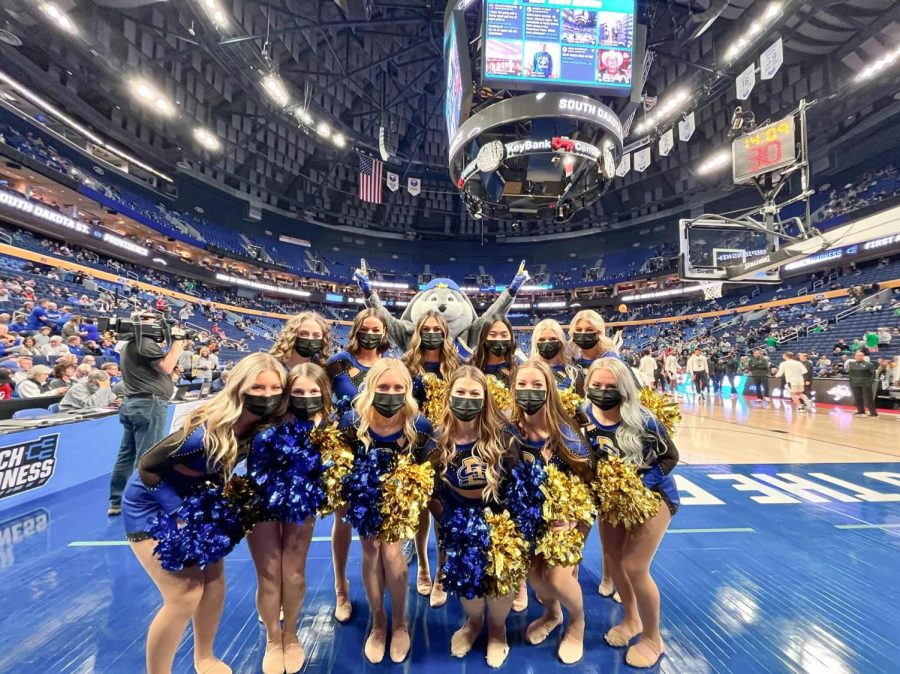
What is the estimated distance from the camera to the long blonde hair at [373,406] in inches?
74.2

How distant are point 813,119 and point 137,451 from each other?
2548cm

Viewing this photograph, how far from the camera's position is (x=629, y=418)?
1.82 metres

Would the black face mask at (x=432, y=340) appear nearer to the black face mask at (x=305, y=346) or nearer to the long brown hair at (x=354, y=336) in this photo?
the long brown hair at (x=354, y=336)

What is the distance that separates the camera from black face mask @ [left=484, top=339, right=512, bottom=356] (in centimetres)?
273

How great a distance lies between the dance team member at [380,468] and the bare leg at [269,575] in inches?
14.0

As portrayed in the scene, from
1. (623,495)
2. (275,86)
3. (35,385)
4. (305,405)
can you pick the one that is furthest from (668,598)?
(275,86)

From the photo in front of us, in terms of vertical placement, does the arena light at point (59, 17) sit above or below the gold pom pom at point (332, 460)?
above

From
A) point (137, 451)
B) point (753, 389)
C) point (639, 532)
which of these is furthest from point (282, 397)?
point (753, 389)

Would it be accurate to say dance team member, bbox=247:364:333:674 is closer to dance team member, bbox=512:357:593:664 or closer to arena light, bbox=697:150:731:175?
dance team member, bbox=512:357:593:664

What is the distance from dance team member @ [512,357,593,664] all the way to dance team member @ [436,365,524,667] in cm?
16

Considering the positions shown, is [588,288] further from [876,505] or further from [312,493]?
[312,493]

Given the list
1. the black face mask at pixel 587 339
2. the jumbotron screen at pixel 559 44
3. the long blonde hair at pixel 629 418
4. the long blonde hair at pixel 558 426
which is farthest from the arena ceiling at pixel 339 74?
the long blonde hair at pixel 558 426

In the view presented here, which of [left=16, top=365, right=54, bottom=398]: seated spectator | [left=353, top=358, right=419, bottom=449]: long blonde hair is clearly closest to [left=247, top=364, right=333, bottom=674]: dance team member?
[left=353, top=358, right=419, bottom=449]: long blonde hair

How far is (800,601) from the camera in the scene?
2246 millimetres
